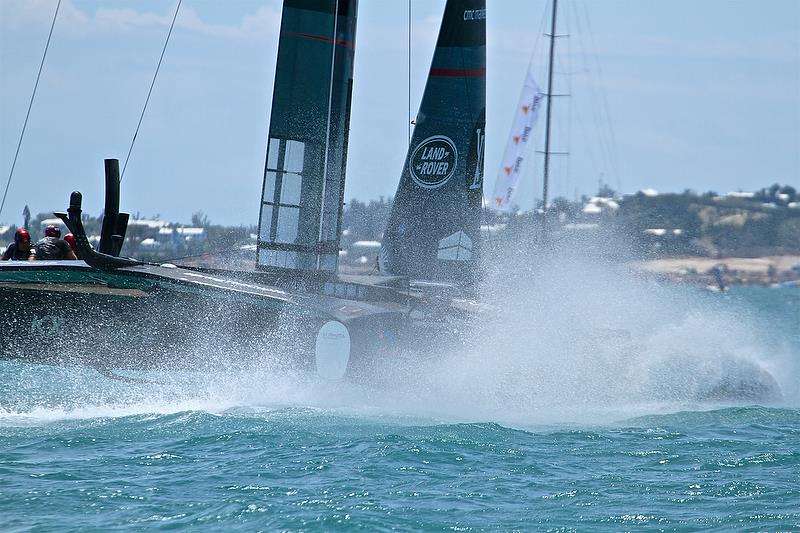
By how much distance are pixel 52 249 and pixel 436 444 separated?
4127 mm

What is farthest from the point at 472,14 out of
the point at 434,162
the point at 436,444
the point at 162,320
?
the point at 436,444

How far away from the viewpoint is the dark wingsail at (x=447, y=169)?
12.8 m

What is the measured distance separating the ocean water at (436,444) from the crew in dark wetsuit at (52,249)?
1161mm

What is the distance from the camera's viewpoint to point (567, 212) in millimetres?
21047

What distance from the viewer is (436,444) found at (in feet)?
24.4

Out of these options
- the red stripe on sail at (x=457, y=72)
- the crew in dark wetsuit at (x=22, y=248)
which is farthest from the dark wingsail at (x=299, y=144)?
the red stripe on sail at (x=457, y=72)

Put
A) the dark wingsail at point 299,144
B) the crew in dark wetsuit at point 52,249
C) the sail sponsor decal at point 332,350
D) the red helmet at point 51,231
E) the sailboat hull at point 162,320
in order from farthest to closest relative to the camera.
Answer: the dark wingsail at point 299,144, the red helmet at point 51,231, the crew in dark wetsuit at point 52,249, the sail sponsor decal at point 332,350, the sailboat hull at point 162,320

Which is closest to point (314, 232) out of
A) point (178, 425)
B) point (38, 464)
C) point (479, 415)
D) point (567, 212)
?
point (479, 415)

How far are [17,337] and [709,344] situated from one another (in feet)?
24.5

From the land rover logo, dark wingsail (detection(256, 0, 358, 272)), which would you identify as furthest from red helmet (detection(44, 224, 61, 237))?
the land rover logo

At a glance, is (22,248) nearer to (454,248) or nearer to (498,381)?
(498,381)

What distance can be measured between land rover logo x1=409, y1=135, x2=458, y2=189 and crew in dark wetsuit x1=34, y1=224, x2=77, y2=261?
4.31 metres

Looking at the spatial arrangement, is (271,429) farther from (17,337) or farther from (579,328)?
(579,328)

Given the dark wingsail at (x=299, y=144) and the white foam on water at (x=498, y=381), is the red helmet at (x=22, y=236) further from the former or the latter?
the dark wingsail at (x=299, y=144)
